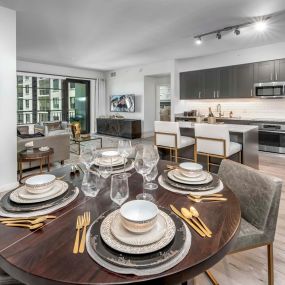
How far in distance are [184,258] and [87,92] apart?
948 cm

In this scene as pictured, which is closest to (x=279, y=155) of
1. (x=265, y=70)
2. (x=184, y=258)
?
(x=265, y=70)

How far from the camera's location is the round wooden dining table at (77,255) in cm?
65

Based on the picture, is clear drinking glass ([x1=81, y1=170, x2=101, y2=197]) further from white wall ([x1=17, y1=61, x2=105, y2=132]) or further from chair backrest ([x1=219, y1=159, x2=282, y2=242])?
white wall ([x1=17, y1=61, x2=105, y2=132])

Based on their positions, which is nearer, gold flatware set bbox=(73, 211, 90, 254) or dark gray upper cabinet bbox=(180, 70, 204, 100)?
gold flatware set bbox=(73, 211, 90, 254)

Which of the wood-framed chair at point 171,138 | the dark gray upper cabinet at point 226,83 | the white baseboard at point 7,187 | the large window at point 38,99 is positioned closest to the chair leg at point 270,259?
the wood-framed chair at point 171,138

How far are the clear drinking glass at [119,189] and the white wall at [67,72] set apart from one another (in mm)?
7691

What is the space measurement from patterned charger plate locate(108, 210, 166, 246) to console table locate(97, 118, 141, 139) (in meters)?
7.20

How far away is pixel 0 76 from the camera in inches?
125

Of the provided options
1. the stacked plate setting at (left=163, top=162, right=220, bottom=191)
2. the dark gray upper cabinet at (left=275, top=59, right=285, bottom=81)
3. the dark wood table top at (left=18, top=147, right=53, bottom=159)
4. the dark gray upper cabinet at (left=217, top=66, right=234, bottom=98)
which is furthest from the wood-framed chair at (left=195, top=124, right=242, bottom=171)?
the dark gray upper cabinet at (left=217, top=66, right=234, bottom=98)

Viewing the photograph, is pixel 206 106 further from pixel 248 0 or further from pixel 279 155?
pixel 248 0

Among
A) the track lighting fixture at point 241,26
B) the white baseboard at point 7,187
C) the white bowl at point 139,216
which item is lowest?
the white baseboard at point 7,187

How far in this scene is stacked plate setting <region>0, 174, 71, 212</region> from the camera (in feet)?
3.41

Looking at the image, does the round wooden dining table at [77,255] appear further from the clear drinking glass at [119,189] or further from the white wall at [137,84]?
the white wall at [137,84]

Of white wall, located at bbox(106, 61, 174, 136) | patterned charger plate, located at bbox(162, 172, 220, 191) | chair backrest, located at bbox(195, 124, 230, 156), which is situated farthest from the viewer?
white wall, located at bbox(106, 61, 174, 136)
